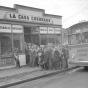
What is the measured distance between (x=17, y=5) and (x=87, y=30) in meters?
6.55

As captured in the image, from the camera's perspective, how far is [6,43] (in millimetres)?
12539

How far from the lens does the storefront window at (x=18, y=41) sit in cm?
1306

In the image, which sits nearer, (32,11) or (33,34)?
(32,11)

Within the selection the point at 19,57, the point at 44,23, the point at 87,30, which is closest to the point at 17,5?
the point at 44,23

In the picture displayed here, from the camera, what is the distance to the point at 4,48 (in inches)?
490

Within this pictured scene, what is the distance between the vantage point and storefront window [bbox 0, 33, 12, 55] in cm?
1233

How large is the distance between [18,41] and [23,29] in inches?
46.2

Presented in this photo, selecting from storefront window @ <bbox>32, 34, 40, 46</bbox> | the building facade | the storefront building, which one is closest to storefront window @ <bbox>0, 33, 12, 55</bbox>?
the storefront building

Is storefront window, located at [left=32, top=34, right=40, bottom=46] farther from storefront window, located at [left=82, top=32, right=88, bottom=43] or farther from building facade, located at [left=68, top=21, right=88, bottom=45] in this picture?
storefront window, located at [left=82, top=32, right=88, bottom=43]

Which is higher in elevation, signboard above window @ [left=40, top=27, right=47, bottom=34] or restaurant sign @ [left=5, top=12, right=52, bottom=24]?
restaurant sign @ [left=5, top=12, right=52, bottom=24]

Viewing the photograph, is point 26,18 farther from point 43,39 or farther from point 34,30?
point 43,39

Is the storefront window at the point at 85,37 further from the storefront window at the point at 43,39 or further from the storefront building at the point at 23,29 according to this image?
the storefront window at the point at 43,39

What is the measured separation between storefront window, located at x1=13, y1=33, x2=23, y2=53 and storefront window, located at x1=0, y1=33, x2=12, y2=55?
1.47 feet

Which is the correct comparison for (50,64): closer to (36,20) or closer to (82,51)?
(82,51)
